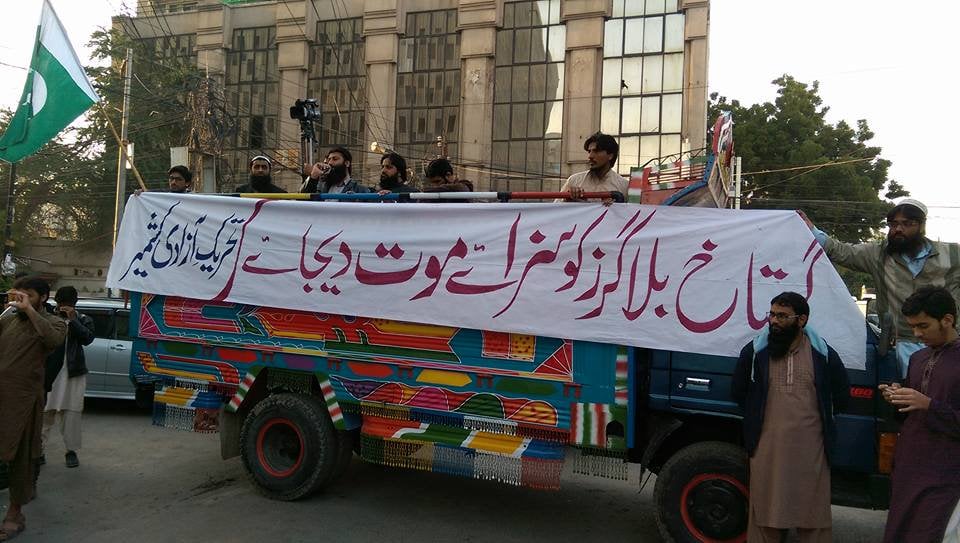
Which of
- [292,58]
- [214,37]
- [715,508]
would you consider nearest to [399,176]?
[715,508]

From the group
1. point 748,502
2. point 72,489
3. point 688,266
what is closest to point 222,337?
point 72,489

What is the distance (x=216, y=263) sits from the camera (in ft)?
18.0

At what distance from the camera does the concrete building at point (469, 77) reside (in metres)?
23.9

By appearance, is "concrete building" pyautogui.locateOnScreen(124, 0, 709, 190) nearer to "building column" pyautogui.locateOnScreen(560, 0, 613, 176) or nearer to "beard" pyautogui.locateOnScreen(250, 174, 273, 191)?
"building column" pyautogui.locateOnScreen(560, 0, 613, 176)

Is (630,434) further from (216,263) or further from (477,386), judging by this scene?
(216,263)

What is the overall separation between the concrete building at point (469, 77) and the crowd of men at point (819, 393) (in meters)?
18.2

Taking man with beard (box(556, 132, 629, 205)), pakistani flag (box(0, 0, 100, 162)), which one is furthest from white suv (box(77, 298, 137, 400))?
man with beard (box(556, 132, 629, 205))

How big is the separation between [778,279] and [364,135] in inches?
984

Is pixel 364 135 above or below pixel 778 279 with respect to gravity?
above

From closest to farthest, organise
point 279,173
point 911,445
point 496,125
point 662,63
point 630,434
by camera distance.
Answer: point 911,445, point 630,434, point 662,63, point 496,125, point 279,173

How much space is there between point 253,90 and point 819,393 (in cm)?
2924

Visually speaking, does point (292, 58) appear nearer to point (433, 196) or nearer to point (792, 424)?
point (433, 196)

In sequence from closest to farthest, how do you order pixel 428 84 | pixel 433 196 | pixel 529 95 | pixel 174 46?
pixel 433 196 → pixel 529 95 → pixel 428 84 → pixel 174 46

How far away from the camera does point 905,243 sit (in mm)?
3902
